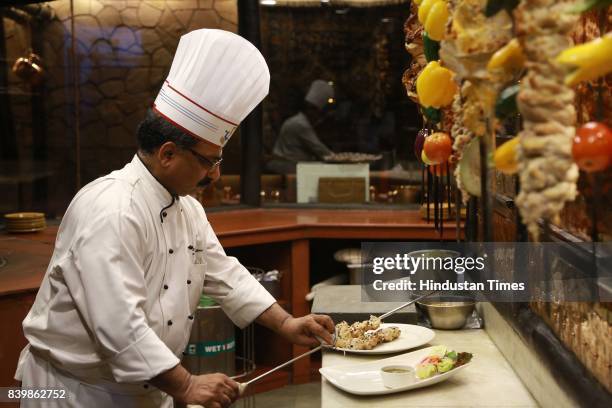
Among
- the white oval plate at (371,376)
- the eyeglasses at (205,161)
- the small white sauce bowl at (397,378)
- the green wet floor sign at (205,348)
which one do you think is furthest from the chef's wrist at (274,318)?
the green wet floor sign at (205,348)

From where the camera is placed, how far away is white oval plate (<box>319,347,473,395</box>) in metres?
2.23

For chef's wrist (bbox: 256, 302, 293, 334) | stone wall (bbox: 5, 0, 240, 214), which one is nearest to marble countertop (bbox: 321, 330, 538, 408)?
chef's wrist (bbox: 256, 302, 293, 334)

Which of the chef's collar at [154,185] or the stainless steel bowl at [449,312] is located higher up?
the chef's collar at [154,185]

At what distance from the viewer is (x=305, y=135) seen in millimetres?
6184

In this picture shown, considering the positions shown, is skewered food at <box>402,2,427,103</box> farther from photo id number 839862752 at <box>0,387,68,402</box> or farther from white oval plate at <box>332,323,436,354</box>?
photo id number 839862752 at <box>0,387,68,402</box>

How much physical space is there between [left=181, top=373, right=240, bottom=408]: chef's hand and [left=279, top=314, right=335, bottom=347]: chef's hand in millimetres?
487

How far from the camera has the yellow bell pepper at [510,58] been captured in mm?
1128

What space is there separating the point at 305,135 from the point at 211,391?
4.20 meters

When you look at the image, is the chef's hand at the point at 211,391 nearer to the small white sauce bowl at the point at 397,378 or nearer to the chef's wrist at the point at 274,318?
the small white sauce bowl at the point at 397,378

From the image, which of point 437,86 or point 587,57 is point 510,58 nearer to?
point 587,57

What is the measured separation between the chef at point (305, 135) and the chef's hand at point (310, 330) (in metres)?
3.60

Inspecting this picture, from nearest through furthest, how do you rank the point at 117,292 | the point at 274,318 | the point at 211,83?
the point at 117,292
the point at 211,83
the point at 274,318

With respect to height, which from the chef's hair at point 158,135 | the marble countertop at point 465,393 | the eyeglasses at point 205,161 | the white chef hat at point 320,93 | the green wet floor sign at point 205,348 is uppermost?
the white chef hat at point 320,93

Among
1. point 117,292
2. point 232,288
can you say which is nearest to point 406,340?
point 232,288
